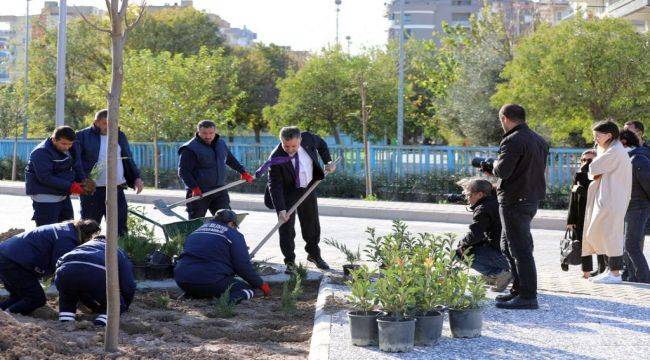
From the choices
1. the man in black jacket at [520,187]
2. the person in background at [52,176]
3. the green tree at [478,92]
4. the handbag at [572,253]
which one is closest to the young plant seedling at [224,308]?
the man in black jacket at [520,187]

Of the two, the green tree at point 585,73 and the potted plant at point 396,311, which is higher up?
the green tree at point 585,73

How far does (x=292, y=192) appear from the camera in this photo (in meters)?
10.2

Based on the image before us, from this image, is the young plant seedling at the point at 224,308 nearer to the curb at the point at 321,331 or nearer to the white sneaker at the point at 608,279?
the curb at the point at 321,331

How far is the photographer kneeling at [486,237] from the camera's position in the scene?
28.9ft

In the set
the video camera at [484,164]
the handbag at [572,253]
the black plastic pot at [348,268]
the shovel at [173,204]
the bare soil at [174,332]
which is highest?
the video camera at [484,164]

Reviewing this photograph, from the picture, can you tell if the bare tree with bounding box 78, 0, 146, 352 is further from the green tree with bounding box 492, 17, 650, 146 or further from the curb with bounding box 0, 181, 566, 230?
the green tree with bounding box 492, 17, 650, 146

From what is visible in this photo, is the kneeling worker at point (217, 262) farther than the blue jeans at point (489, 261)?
No

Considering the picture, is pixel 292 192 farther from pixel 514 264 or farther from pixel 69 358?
pixel 69 358

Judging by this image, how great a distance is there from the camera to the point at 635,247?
381 inches

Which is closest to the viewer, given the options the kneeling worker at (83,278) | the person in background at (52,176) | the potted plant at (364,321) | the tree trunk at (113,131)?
the tree trunk at (113,131)

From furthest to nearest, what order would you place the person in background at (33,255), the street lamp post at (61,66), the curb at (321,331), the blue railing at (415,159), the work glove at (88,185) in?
the street lamp post at (61,66)
the blue railing at (415,159)
the work glove at (88,185)
the person in background at (33,255)
the curb at (321,331)

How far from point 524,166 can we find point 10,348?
4130 mm

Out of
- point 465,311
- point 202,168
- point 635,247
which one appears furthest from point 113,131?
point 635,247

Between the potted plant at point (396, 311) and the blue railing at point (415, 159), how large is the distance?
15044 millimetres
